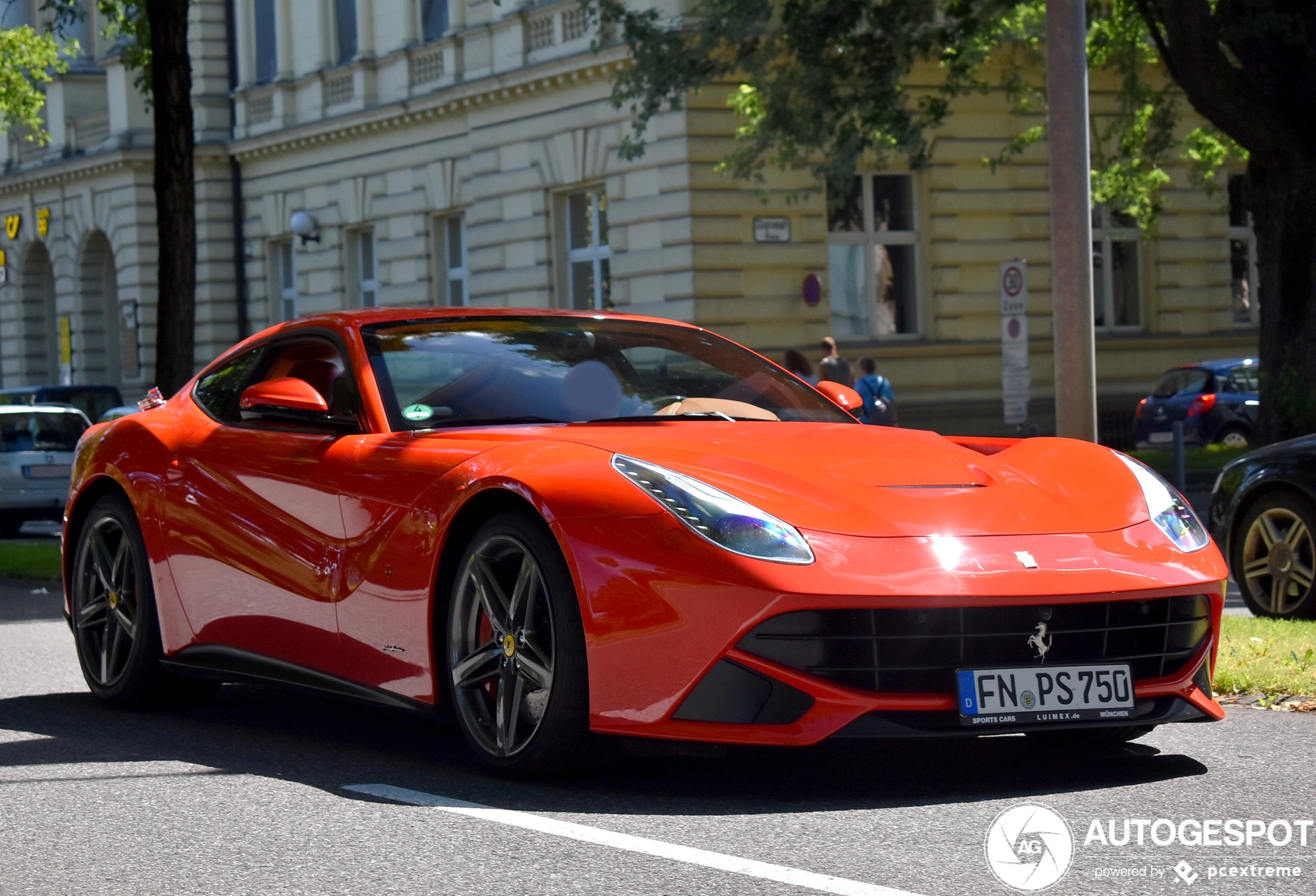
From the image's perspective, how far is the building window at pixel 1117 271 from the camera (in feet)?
104

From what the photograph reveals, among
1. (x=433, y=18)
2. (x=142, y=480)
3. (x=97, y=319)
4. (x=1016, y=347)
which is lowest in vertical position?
(x=142, y=480)

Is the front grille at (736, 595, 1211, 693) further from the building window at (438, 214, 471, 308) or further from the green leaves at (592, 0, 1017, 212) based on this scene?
the building window at (438, 214, 471, 308)

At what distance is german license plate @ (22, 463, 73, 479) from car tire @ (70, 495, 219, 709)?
15.8 m

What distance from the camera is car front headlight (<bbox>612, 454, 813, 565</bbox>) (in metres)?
5.05

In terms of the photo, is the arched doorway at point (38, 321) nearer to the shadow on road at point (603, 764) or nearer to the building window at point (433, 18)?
the building window at point (433, 18)

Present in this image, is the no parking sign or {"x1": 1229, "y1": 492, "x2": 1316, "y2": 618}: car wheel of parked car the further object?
the no parking sign

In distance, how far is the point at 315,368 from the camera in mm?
7004

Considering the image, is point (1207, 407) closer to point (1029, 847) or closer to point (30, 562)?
point (30, 562)

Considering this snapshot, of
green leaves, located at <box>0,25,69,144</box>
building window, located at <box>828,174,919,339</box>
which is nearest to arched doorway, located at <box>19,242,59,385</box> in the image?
green leaves, located at <box>0,25,69,144</box>

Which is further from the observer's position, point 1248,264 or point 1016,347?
point 1248,264

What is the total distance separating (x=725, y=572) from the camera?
197 inches

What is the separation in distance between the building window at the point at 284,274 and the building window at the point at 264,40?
10.3ft

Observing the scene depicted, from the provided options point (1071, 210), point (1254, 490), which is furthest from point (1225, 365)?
point (1071, 210)

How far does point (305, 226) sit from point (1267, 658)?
3005 cm
